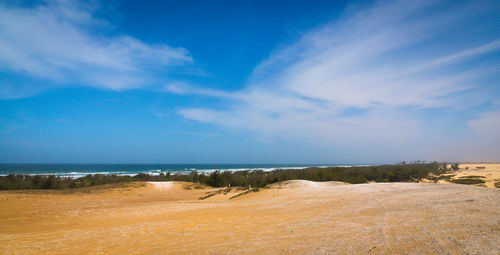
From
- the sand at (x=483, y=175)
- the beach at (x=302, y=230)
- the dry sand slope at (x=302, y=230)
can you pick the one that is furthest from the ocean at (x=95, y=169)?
the sand at (x=483, y=175)

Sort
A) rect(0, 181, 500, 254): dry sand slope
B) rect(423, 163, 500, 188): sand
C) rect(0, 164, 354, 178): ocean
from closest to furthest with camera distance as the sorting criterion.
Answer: rect(0, 181, 500, 254): dry sand slope, rect(423, 163, 500, 188): sand, rect(0, 164, 354, 178): ocean

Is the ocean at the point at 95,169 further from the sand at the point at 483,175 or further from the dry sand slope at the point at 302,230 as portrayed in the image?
the sand at the point at 483,175

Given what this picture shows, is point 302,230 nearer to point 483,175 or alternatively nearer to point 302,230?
point 302,230

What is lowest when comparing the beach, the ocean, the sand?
the ocean

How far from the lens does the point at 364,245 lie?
147 inches

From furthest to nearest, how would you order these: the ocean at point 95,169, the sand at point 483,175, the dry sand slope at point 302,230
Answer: the ocean at point 95,169 → the sand at point 483,175 → the dry sand slope at point 302,230

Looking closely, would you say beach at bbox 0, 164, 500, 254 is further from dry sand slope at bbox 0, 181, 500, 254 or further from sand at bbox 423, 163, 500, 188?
sand at bbox 423, 163, 500, 188

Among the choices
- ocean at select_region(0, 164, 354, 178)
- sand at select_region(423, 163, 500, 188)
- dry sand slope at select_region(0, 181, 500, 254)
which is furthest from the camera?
ocean at select_region(0, 164, 354, 178)

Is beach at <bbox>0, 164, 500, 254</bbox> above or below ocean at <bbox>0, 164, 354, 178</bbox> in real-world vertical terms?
above

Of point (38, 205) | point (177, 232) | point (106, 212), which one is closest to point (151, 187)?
point (38, 205)

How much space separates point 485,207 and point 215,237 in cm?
576

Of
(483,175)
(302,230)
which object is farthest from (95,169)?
(483,175)

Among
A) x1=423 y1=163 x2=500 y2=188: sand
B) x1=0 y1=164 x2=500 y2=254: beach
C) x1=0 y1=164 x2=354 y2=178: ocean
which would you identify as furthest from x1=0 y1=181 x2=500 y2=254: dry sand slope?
x1=0 y1=164 x2=354 y2=178: ocean

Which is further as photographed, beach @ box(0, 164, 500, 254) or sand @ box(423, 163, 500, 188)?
sand @ box(423, 163, 500, 188)
